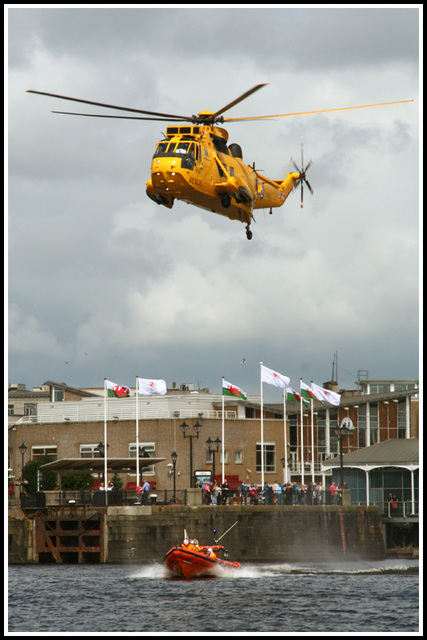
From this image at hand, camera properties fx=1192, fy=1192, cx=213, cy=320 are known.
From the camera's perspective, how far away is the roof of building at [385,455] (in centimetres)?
8306

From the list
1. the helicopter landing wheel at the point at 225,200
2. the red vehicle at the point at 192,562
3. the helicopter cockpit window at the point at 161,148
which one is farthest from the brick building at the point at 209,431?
the helicopter cockpit window at the point at 161,148

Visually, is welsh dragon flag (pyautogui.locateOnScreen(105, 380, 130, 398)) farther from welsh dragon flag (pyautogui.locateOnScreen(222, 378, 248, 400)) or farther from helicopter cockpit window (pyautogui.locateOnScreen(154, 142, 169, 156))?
helicopter cockpit window (pyautogui.locateOnScreen(154, 142, 169, 156))

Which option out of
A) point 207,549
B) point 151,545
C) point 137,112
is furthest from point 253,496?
point 137,112

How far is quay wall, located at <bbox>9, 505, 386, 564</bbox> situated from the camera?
65.8m

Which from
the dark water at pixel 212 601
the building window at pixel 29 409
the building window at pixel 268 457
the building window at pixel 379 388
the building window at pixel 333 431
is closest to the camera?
the dark water at pixel 212 601

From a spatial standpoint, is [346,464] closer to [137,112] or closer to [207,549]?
[207,549]

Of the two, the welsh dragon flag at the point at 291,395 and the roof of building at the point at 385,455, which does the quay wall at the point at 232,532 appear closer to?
the welsh dragon flag at the point at 291,395

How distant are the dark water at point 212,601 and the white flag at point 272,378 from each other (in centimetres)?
1327

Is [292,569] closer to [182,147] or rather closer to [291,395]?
[291,395]

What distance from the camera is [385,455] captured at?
84625mm

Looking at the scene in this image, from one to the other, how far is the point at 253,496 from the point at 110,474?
21.7m

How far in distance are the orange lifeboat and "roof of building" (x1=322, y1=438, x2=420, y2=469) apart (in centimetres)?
2842

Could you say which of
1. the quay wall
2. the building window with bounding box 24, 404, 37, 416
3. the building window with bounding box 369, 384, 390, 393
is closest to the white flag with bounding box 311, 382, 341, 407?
the quay wall

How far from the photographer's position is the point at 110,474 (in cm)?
8894
